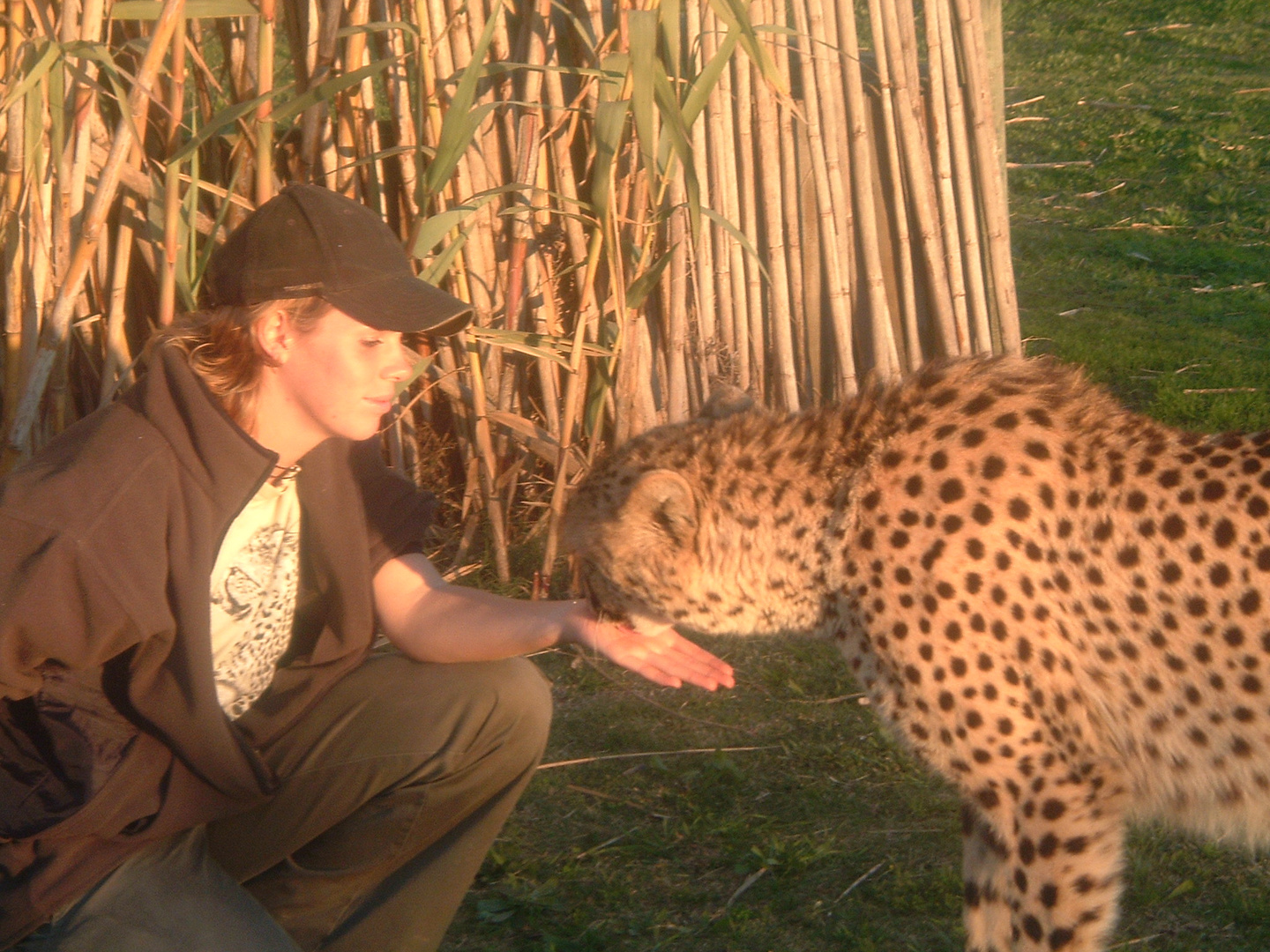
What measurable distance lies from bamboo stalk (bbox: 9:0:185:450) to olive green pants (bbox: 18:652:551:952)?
3.48ft

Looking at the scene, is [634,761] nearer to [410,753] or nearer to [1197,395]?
[410,753]

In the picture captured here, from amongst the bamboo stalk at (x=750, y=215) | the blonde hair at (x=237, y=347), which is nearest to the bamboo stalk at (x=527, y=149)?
the bamboo stalk at (x=750, y=215)

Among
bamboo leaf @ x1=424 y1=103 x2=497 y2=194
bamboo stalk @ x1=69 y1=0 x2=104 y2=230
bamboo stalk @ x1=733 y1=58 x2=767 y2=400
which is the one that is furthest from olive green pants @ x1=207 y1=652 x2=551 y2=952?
bamboo stalk @ x1=733 y1=58 x2=767 y2=400

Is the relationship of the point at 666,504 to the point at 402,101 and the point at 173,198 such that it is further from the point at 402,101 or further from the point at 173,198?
the point at 402,101

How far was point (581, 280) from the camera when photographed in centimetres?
341

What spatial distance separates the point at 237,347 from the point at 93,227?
2.95 ft

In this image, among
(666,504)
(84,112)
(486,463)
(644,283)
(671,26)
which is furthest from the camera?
(486,463)

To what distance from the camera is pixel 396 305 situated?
1980 mm

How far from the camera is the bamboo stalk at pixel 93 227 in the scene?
2561 millimetres

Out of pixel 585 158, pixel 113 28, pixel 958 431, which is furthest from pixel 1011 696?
pixel 113 28

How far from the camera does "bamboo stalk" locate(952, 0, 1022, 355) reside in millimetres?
3748

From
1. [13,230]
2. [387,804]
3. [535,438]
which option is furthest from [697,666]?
[13,230]

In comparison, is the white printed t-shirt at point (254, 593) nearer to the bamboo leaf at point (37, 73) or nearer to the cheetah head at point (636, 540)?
the cheetah head at point (636, 540)

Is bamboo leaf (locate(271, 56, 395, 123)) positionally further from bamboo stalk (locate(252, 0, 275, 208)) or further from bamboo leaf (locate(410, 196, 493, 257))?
bamboo leaf (locate(410, 196, 493, 257))
